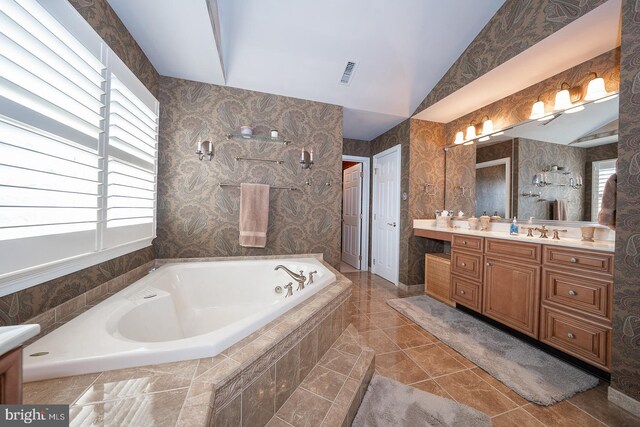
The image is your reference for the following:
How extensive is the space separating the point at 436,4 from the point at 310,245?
247 cm

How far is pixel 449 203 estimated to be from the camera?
3232 mm

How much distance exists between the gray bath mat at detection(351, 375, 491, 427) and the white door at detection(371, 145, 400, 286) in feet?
6.77

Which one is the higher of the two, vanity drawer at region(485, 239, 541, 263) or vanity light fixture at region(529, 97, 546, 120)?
vanity light fixture at region(529, 97, 546, 120)

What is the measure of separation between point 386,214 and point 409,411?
8.73 feet

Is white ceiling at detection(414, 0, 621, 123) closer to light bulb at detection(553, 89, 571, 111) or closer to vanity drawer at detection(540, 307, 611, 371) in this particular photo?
light bulb at detection(553, 89, 571, 111)

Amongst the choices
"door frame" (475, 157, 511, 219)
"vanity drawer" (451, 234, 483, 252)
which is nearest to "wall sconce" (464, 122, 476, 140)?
"door frame" (475, 157, 511, 219)

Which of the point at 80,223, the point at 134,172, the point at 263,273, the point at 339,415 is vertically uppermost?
the point at 134,172

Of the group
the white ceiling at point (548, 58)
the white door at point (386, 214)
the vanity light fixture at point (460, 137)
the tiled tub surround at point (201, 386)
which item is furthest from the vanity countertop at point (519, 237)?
the tiled tub surround at point (201, 386)

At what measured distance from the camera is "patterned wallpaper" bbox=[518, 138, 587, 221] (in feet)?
6.63

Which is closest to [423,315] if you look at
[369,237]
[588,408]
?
[588,408]

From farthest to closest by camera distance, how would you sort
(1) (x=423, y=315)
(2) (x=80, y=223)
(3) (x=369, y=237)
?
1. (3) (x=369, y=237)
2. (1) (x=423, y=315)
3. (2) (x=80, y=223)

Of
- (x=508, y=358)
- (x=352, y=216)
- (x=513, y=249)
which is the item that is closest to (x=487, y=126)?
(x=513, y=249)

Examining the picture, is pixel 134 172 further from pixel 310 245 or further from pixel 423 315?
pixel 423 315

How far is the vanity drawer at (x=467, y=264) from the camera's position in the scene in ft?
7.46
